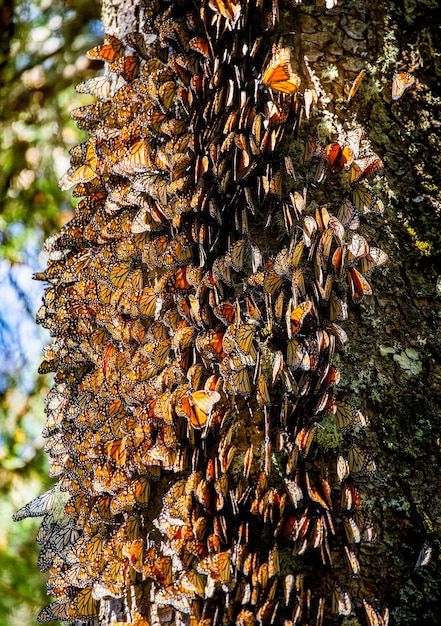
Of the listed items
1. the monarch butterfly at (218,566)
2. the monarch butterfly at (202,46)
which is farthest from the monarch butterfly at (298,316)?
the monarch butterfly at (202,46)

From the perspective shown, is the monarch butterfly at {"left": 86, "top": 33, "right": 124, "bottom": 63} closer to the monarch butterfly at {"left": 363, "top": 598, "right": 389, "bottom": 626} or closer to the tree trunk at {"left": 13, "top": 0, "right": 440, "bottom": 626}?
the tree trunk at {"left": 13, "top": 0, "right": 440, "bottom": 626}

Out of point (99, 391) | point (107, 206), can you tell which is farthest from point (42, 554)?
point (107, 206)

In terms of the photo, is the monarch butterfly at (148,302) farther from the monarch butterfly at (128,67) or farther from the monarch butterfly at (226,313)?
the monarch butterfly at (128,67)

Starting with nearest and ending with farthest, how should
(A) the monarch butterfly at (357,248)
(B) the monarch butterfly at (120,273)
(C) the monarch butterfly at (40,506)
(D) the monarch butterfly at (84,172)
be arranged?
1. (A) the monarch butterfly at (357,248)
2. (B) the monarch butterfly at (120,273)
3. (D) the monarch butterfly at (84,172)
4. (C) the monarch butterfly at (40,506)

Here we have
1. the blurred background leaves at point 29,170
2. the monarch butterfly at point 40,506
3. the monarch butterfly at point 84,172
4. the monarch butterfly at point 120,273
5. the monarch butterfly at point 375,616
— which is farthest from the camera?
the blurred background leaves at point 29,170

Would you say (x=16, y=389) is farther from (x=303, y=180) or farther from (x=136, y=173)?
(x=303, y=180)

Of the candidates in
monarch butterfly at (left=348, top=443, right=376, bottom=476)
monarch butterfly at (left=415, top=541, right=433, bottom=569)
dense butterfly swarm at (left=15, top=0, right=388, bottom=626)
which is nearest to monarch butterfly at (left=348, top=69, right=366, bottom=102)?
dense butterfly swarm at (left=15, top=0, right=388, bottom=626)
